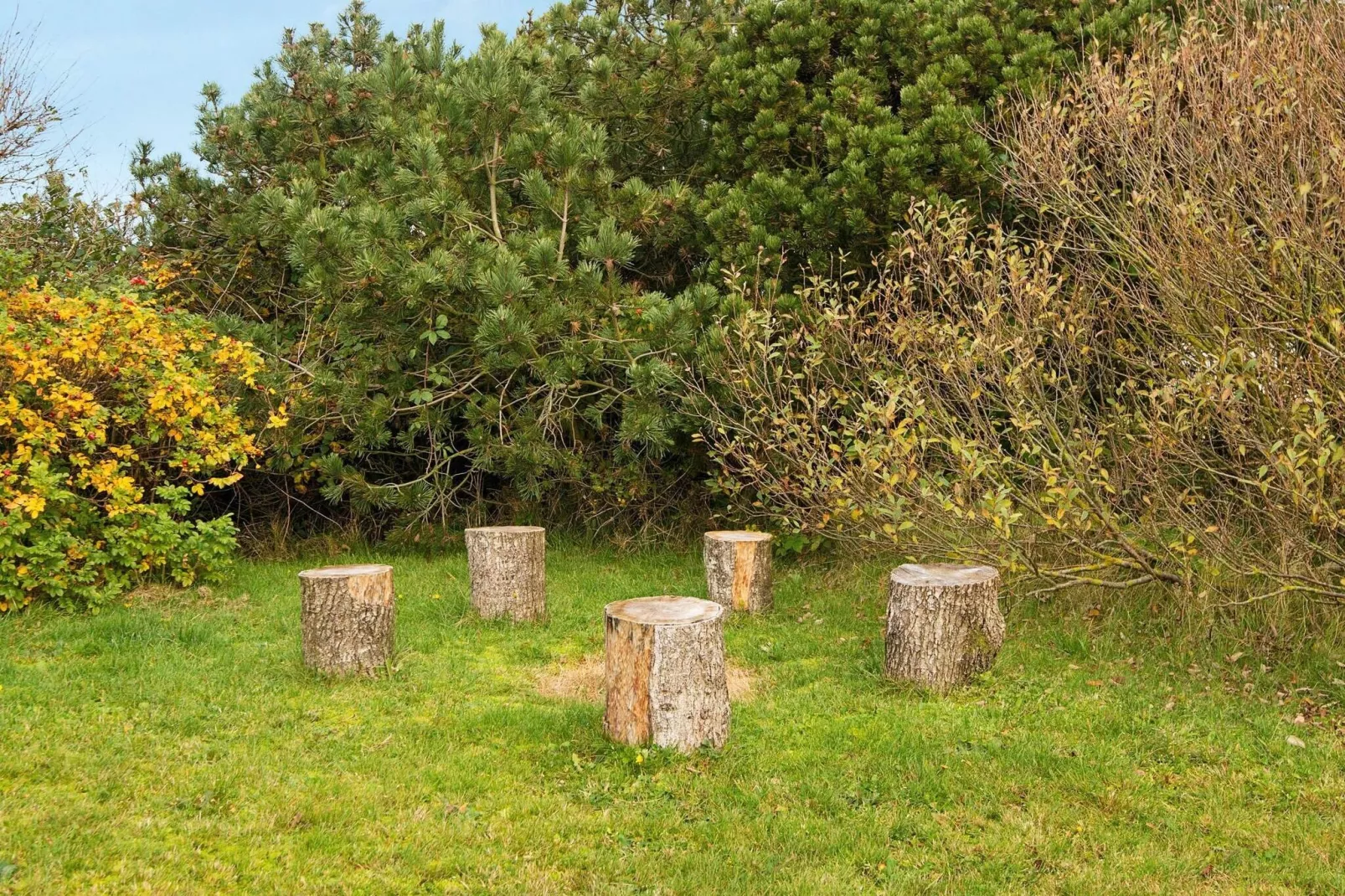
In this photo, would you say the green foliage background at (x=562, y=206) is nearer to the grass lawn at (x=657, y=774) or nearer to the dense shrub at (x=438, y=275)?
the dense shrub at (x=438, y=275)

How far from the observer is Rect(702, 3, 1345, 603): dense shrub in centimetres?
467

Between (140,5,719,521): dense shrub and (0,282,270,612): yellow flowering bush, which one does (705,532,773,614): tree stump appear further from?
(0,282,270,612): yellow flowering bush

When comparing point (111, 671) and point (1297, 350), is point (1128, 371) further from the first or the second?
point (111, 671)

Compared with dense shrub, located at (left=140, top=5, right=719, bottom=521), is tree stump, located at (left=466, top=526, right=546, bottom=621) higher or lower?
lower

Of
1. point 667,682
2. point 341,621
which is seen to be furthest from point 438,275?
point 667,682

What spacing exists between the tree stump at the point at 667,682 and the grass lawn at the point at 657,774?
10 cm

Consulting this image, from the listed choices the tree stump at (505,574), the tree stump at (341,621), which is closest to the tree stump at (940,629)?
the tree stump at (505,574)

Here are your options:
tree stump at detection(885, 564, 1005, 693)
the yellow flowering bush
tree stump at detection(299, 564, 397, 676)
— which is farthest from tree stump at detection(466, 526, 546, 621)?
tree stump at detection(885, 564, 1005, 693)

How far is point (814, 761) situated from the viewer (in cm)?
412

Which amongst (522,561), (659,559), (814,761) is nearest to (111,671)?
(522,561)

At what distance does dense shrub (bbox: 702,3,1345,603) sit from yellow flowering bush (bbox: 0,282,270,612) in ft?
13.0

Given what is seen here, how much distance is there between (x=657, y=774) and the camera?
3949 mm

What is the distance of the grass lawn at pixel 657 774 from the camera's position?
323cm

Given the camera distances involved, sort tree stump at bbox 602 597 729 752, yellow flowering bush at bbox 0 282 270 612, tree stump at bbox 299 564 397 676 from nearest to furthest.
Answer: tree stump at bbox 602 597 729 752 → tree stump at bbox 299 564 397 676 → yellow flowering bush at bbox 0 282 270 612
